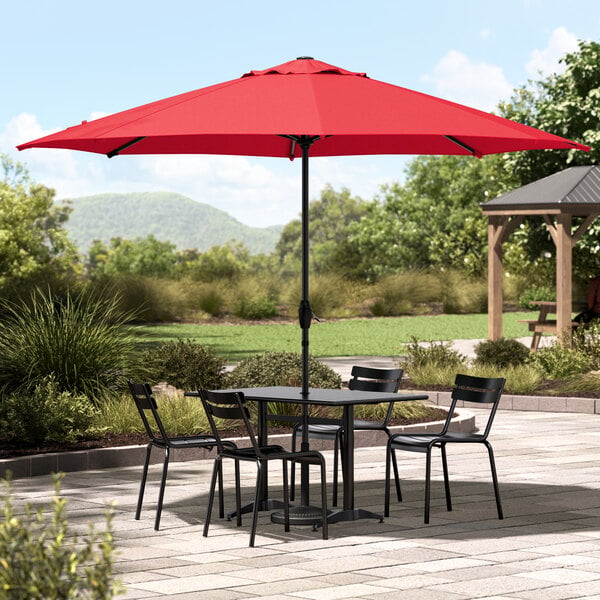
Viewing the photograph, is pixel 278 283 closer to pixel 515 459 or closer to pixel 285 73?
pixel 515 459

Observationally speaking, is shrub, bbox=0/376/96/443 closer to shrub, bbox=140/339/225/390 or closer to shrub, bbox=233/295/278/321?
shrub, bbox=140/339/225/390

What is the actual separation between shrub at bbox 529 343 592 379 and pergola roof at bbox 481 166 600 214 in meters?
2.45

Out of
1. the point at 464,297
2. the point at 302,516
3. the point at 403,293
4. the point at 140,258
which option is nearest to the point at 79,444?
the point at 302,516

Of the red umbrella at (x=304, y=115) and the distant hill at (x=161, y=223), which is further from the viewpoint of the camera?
the distant hill at (x=161, y=223)

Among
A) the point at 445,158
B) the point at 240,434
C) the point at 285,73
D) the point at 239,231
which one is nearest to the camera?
the point at 285,73

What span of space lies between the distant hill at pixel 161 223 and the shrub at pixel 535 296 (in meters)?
131

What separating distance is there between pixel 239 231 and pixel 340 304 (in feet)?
469

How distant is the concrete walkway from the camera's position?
5.95m

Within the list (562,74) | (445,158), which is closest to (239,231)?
(445,158)

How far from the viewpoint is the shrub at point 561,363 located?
50.4 ft

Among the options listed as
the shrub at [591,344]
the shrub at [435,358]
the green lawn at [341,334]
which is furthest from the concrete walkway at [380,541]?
the green lawn at [341,334]

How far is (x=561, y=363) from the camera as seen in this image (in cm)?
1542

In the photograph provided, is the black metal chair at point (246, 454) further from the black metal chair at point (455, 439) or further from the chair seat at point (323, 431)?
the chair seat at point (323, 431)

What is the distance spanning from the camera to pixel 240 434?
1120 cm
